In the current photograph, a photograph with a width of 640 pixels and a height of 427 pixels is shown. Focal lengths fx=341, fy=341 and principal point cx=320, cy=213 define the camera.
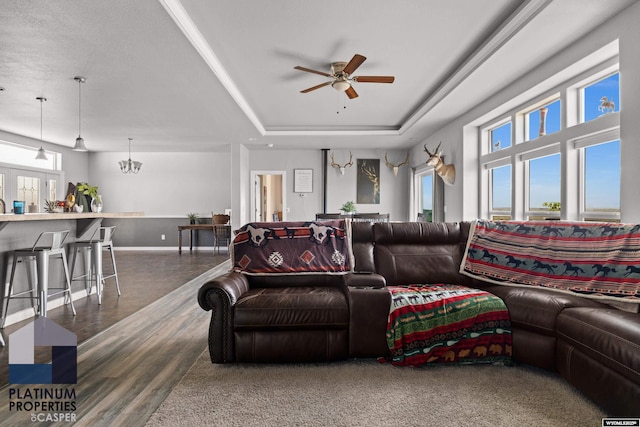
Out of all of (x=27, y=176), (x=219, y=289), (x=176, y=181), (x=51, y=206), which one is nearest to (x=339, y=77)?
(x=219, y=289)

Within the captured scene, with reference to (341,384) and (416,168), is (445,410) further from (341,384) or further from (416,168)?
(416,168)

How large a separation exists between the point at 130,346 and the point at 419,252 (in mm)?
2485

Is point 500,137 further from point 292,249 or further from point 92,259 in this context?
point 92,259

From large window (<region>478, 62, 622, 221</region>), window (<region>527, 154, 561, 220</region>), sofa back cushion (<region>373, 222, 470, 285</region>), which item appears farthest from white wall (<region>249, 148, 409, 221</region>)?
sofa back cushion (<region>373, 222, 470, 285</region>)

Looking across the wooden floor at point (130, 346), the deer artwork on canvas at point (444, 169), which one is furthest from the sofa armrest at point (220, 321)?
the deer artwork on canvas at point (444, 169)

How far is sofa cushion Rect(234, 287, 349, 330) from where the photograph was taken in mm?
2291

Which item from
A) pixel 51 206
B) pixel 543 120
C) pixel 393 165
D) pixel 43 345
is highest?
pixel 393 165

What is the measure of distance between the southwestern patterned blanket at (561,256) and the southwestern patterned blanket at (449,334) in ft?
1.75

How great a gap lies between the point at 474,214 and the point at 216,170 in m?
6.55

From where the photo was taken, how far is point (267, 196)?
11250 mm

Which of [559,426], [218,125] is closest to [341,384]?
[559,426]

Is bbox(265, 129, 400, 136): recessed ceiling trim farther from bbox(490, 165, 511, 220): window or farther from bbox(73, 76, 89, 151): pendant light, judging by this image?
bbox(73, 76, 89, 151): pendant light

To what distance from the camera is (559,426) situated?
164cm

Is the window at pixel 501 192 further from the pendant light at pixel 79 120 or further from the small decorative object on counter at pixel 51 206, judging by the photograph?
the small decorative object on counter at pixel 51 206
